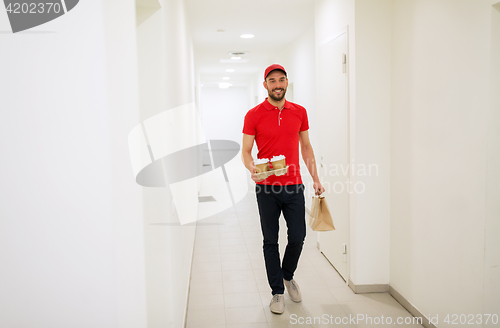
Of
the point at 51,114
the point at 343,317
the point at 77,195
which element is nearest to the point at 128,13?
the point at 51,114

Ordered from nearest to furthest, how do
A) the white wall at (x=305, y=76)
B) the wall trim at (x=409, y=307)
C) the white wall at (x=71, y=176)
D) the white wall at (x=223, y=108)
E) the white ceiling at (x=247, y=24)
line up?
the white wall at (x=71, y=176)
the wall trim at (x=409, y=307)
the white ceiling at (x=247, y=24)
the white wall at (x=305, y=76)
the white wall at (x=223, y=108)

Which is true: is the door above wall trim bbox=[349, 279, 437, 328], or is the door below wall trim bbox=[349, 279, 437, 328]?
above

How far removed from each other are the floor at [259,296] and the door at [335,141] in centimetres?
25

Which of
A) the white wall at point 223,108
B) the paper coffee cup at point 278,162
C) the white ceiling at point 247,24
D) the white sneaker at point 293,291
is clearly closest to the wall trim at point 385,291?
the white sneaker at point 293,291

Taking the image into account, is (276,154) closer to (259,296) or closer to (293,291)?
(293,291)

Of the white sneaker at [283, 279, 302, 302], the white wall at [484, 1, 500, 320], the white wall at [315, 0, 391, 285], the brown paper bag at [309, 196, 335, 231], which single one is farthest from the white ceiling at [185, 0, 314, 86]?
the white sneaker at [283, 279, 302, 302]

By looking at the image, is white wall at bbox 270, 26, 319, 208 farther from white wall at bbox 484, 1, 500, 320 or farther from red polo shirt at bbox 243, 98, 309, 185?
white wall at bbox 484, 1, 500, 320

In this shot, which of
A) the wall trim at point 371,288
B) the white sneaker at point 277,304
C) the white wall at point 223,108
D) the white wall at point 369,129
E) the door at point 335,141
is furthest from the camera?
→ the white wall at point 223,108

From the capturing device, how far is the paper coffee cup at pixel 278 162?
266cm

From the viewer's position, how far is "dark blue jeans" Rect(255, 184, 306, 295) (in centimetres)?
288

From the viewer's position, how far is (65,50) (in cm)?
131

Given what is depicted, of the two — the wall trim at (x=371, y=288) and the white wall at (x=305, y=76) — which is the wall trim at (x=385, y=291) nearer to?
the wall trim at (x=371, y=288)

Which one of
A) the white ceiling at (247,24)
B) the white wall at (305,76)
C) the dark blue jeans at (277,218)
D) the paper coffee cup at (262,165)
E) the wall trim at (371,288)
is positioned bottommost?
the wall trim at (371,288)

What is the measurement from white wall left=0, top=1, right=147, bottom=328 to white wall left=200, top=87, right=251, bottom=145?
1694 cm
